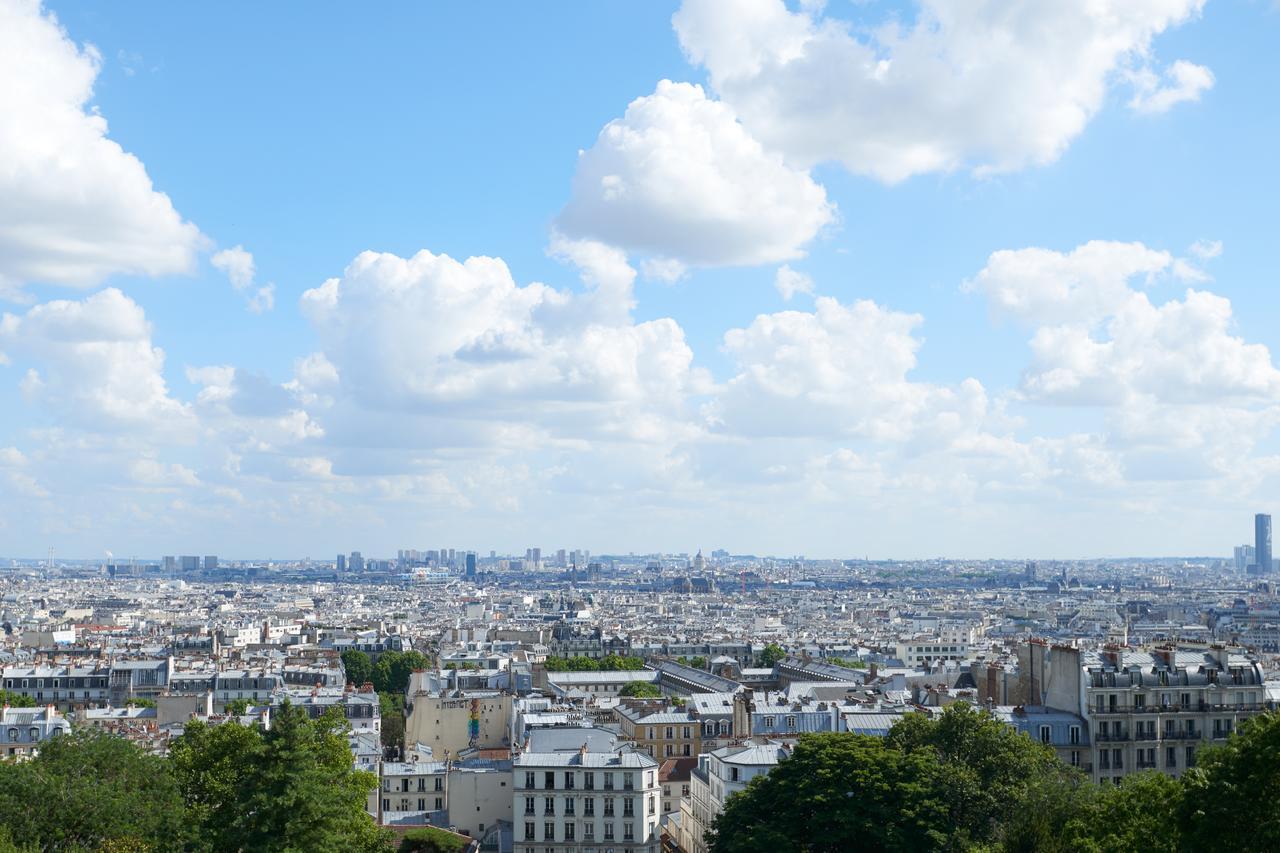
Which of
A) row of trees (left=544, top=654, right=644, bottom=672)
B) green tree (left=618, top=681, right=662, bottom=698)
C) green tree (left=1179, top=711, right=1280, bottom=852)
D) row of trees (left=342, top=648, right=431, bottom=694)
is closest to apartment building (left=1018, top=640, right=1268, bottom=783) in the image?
green tree (left=1179, top=711, right=1280, bottom=852)

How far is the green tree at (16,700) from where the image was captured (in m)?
107

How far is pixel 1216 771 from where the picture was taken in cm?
3353

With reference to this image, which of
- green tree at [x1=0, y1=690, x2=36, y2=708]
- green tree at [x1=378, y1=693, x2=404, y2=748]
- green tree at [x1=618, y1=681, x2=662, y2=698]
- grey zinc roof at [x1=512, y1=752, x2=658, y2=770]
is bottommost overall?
green tree at [x1=378, y1=693, x2=404, y2=748]

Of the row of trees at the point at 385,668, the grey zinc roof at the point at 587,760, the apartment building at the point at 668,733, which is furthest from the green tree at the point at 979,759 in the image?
the row of trees at the point at 385,668

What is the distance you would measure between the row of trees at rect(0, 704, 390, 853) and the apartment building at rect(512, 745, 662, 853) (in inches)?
487

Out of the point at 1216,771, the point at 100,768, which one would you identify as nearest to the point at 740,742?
the point at 100,768

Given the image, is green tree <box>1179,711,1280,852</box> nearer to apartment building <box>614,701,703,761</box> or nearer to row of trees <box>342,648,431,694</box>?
apartment building <box>614,701,703,761</box>

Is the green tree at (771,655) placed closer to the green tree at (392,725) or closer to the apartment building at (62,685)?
the green tree at (392,725)

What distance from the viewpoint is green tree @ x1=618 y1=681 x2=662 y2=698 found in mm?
114725

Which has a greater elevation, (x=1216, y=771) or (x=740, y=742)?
(x=1216, y=771)

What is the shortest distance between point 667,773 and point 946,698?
19622 millimetres

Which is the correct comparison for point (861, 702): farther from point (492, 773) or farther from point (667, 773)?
point (492, 773)

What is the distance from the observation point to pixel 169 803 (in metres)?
50.9

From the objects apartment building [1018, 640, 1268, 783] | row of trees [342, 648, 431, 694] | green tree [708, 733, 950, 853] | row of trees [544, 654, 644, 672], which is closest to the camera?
green tree [708, 733, 950, 853]
